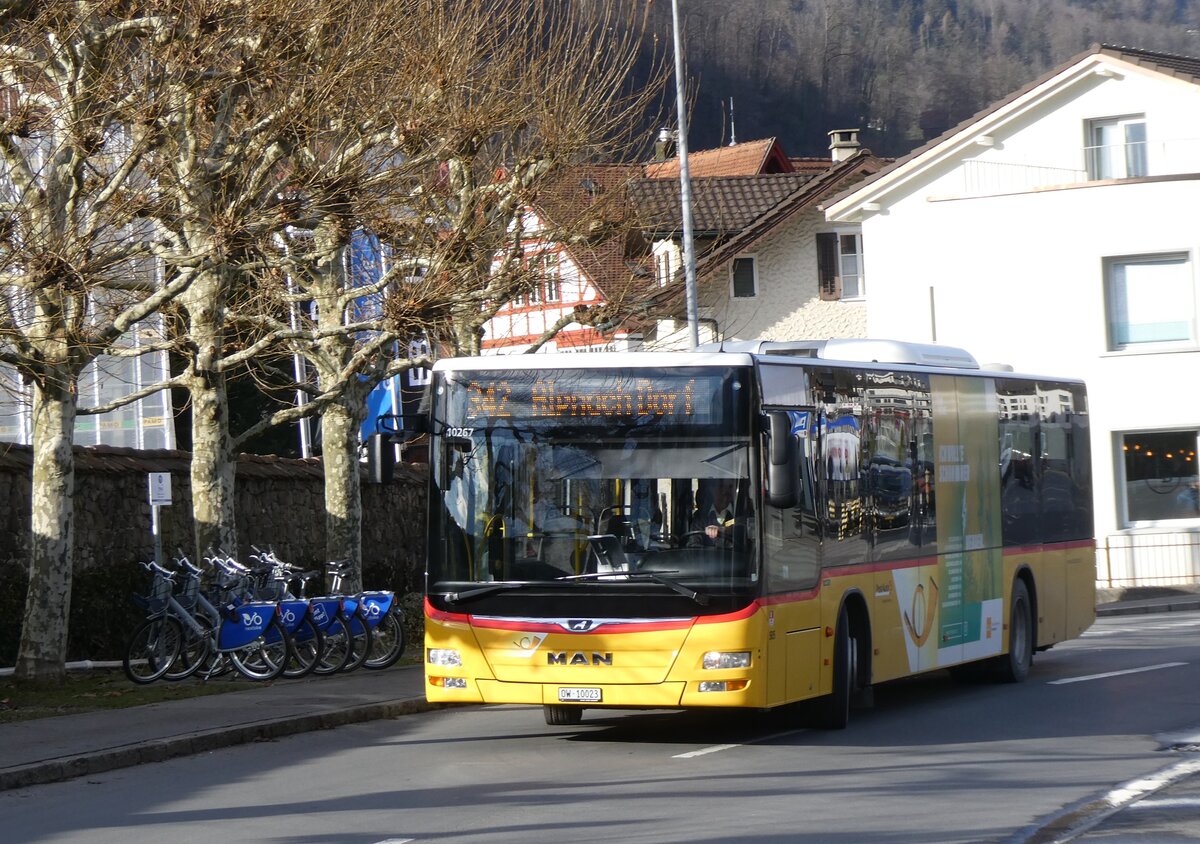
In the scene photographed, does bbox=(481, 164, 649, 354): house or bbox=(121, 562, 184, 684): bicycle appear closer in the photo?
bbox=(121, 562, 184, 684): bicycle

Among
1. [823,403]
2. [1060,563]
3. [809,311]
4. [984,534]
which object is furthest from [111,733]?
[809,311]

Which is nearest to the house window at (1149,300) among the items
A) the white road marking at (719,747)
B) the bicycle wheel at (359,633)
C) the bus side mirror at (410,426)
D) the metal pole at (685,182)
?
the metal pole at (685,182)

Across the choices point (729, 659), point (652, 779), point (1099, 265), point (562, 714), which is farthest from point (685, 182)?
point (652, 779)

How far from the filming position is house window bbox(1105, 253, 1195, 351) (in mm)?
33750

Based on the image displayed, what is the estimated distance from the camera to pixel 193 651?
60.3 ft

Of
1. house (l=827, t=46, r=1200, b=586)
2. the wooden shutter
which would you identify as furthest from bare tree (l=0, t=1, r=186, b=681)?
the wooden shutter

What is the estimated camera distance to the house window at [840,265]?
46844mm

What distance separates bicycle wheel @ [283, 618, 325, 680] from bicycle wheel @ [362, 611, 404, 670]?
677 mm

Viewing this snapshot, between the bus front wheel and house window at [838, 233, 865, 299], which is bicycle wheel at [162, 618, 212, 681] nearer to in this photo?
the bus front wheel

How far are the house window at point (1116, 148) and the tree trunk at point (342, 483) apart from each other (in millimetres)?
19141

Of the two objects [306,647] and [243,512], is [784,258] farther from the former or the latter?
[306,647]

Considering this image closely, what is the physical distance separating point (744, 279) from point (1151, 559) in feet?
52.8

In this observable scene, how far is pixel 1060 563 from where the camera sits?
18.8 metres

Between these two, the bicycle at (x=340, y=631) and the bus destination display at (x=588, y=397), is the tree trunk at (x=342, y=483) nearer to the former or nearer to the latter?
the bicycle at (x=340, y=631)
